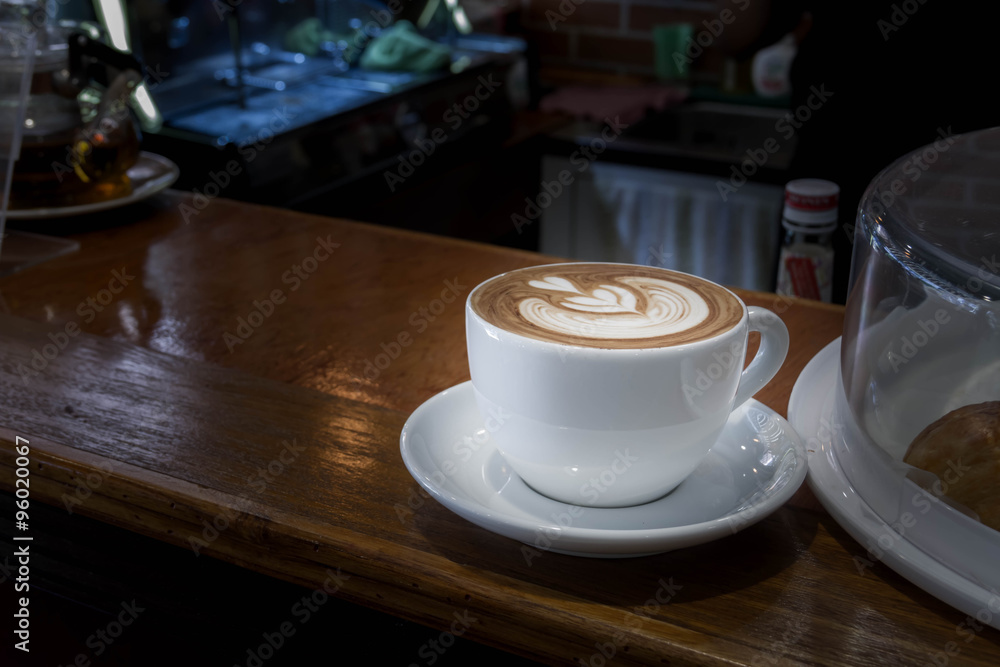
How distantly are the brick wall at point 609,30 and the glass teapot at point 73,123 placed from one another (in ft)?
8.87

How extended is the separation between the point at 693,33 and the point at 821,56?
1.69m

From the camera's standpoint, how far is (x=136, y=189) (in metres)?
1.36

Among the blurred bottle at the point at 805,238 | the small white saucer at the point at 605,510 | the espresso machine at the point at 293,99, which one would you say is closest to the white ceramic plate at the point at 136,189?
the espresso machine at the point at 293,99

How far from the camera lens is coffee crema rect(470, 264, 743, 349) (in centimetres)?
56

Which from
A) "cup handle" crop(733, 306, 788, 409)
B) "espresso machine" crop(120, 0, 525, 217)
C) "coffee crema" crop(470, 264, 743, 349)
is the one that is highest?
"coffee crema" crop(470, 264, 743, 349)

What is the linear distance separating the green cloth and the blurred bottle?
5.80 ft

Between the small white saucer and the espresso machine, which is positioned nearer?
the small white saucer

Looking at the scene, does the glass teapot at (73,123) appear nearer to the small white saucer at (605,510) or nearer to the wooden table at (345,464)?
the wooden table at (345,464)

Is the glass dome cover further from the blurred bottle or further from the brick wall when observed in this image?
the brick wall

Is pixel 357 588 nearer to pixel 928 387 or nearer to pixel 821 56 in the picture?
pixel 928 387

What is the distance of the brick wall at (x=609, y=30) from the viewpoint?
3.56m

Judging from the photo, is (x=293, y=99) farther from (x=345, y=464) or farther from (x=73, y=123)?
(x=345, y=464)

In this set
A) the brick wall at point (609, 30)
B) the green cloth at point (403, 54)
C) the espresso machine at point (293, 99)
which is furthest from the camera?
the brick wall at point (609, 30)

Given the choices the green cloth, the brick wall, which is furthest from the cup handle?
the brick wall
